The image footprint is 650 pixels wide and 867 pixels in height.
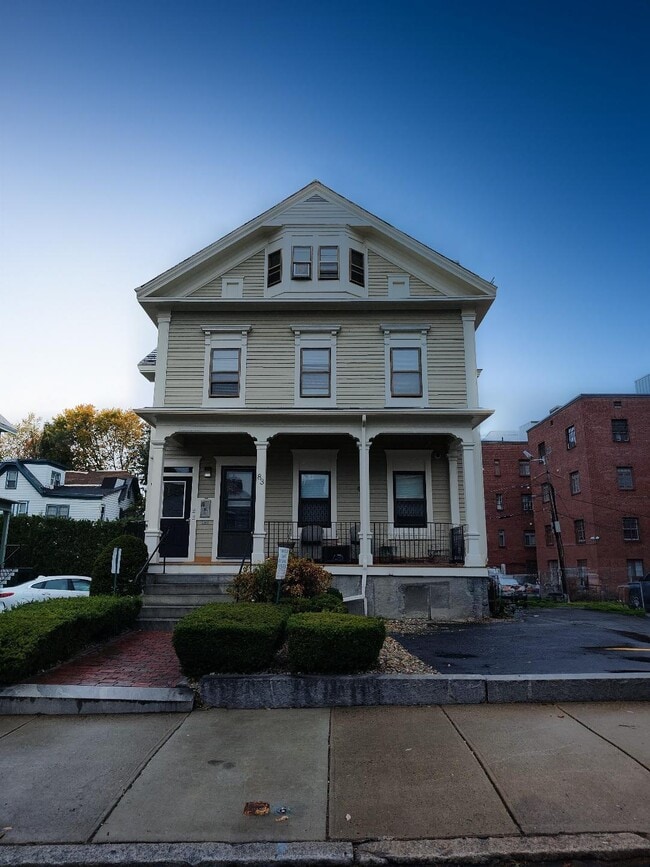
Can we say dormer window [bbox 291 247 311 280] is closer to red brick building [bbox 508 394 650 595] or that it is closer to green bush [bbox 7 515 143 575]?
green bush [bbox 7 515 143 575]

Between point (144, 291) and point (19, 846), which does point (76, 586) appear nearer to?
point (144, 291)

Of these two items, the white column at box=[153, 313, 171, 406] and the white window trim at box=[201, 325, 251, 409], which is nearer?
the white column at box=[153, 313, 171, 406]

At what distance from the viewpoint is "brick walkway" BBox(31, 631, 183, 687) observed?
653 cm

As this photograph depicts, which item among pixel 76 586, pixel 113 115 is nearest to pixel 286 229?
pixel 113 115

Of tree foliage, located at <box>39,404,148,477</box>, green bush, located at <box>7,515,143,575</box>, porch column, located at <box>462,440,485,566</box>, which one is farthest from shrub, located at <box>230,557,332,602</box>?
tree foliage, located at <box>39,404,148,477</box>

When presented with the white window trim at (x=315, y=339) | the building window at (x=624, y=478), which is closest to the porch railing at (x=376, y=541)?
the white window trim at (x=315, y=339)

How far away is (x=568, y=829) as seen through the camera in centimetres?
348

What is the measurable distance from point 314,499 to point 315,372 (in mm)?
3260

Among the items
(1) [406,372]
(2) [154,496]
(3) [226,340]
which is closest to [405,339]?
(1) [406,372]

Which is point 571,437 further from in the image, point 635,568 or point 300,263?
point 300,263

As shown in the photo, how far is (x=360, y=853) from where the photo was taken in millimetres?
3320

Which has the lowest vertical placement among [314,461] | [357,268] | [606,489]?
[314,461]

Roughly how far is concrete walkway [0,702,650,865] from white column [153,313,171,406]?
9.60m

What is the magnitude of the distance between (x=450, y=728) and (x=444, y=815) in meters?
1.66
